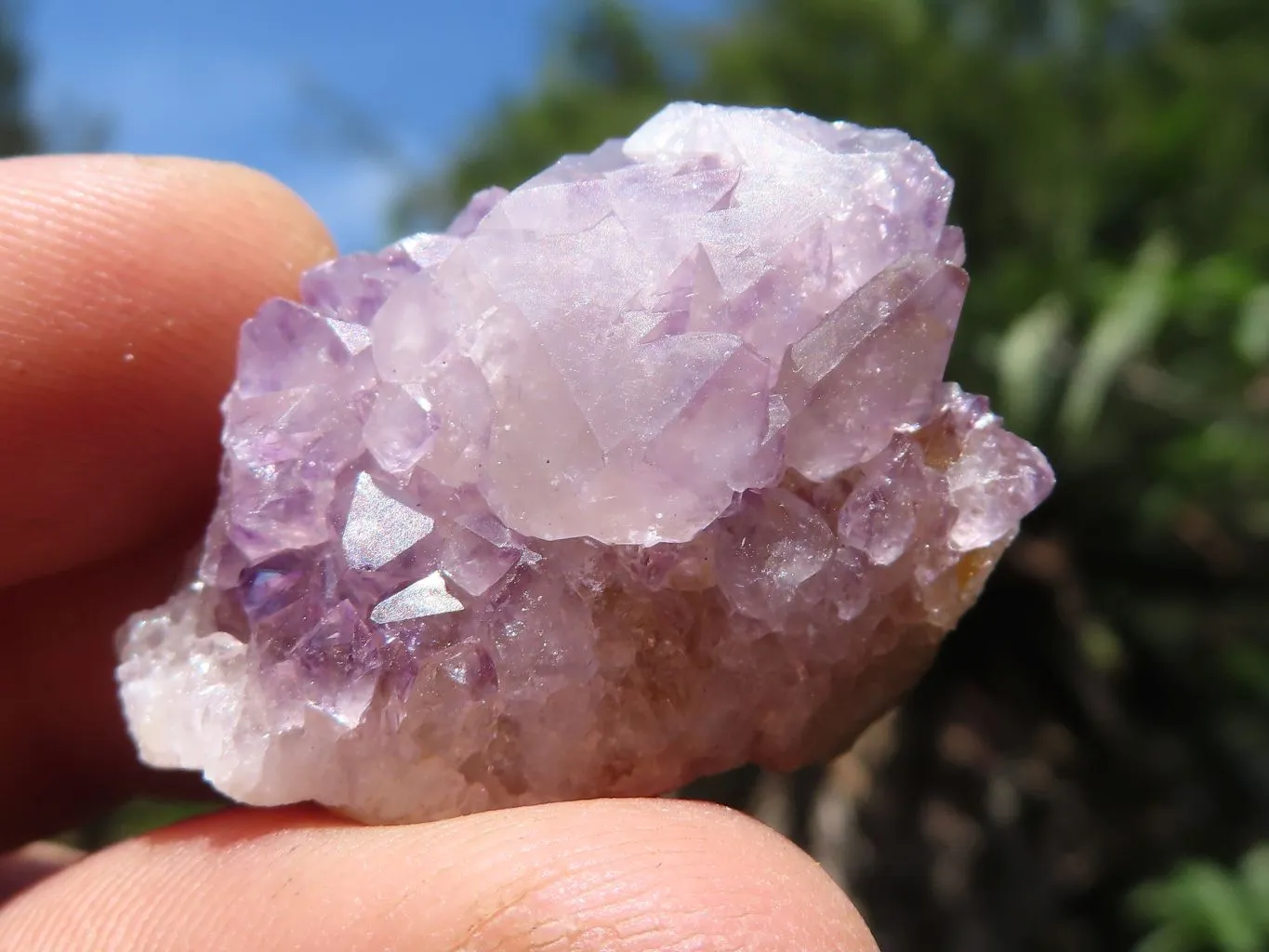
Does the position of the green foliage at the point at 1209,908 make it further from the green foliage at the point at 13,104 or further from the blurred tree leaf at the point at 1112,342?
the green foliage at the point at 13,104

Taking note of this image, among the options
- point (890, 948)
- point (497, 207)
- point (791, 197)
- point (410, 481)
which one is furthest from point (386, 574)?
point (890, 948)

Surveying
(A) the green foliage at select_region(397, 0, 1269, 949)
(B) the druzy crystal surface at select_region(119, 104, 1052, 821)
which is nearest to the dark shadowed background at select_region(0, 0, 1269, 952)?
(A) the green foliage at select_region(397, 0, 1269, 949)

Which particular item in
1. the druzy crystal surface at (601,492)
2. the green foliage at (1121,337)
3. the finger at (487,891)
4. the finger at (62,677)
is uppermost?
the druzy crystal surface at (601,492)

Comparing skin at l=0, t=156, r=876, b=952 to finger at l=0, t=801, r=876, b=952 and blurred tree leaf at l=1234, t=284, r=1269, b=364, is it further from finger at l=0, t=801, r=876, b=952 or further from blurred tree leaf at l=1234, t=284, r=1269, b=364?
blurred tree leaf at l=1234, t=284, r=1269, b=364

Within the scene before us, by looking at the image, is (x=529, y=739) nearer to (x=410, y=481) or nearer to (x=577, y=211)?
(x=410, y=481)

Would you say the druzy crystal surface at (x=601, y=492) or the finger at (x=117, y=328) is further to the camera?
the finger at (x=117, y=328)

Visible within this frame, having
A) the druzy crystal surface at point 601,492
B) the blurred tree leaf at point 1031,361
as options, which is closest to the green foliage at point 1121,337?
the blurred tree leaf at point 1031,361

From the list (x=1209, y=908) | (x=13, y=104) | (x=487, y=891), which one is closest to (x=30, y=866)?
(x=487, y=891)
